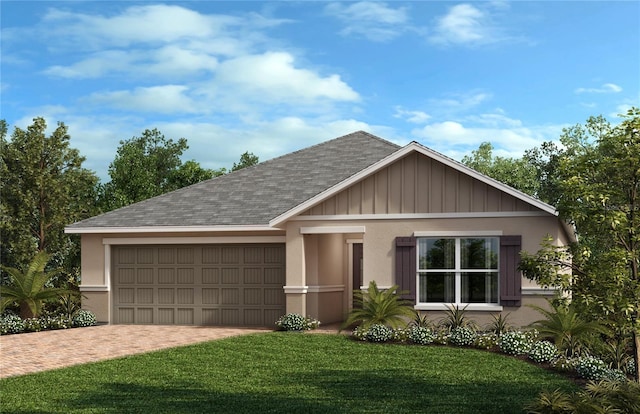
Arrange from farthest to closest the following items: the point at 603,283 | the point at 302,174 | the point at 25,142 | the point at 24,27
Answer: the point at 25,142 < the point at 302,174 < the point at 24,27 < the point at 603,283

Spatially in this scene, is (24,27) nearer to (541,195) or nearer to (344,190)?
(344,190)

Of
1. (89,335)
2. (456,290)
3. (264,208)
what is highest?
(264,208)

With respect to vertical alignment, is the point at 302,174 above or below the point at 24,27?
below

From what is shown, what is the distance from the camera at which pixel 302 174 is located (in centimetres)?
2384

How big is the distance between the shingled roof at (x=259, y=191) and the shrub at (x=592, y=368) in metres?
9.49

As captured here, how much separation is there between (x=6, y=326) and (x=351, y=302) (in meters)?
9.12

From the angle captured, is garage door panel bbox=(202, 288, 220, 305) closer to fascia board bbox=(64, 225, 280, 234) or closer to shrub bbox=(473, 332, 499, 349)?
fascia board bbox=(64, 225, 280, 234)

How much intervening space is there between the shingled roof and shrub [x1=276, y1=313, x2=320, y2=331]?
2.59 m

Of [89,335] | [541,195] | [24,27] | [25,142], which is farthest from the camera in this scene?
[541,195]

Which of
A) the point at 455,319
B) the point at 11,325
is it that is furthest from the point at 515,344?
the point at 11,325

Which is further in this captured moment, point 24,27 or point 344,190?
point 24,27

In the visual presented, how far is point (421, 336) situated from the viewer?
Result: 16516mm

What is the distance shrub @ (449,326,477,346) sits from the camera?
1612 cm

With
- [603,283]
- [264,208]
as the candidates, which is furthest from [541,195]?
[603,283]
